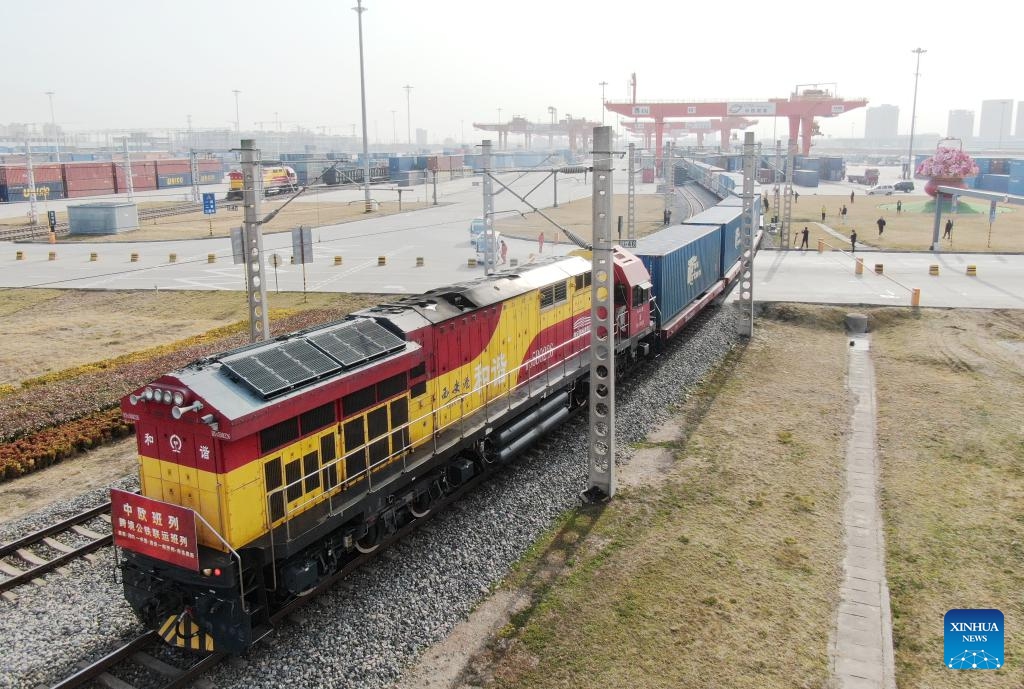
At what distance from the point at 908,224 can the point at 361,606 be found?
70020mm

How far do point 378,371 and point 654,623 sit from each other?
6176 mm

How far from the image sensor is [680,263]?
29.9m

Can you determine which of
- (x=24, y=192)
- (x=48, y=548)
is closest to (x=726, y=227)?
(x=48, y=548)

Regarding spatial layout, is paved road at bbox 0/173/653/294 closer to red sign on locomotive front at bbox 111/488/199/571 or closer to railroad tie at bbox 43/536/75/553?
railroad tie at bbox 43/536/75/553

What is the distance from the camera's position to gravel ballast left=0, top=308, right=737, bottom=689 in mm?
11461

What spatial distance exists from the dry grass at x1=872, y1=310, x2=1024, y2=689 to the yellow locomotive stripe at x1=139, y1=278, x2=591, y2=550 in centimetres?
882

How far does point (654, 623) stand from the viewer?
12.6 metres

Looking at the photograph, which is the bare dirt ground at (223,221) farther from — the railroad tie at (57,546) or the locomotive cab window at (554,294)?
the railroad tie at (57,546)

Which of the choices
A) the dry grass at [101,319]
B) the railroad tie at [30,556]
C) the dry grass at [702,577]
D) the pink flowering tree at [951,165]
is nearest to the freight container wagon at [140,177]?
the dry grass at [101,319]

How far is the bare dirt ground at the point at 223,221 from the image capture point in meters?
67.0

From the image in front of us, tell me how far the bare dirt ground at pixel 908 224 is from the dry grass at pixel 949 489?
29.3 metres

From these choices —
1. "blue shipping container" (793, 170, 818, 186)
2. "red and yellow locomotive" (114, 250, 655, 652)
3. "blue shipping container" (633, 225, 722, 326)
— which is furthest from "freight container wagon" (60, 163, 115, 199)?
"red and yellow locomotive" (114, 250, 655, 652)

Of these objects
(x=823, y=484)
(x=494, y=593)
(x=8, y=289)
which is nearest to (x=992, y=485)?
(x=823, y=484)

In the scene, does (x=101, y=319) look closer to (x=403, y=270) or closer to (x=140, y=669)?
(x=403, y=270)
